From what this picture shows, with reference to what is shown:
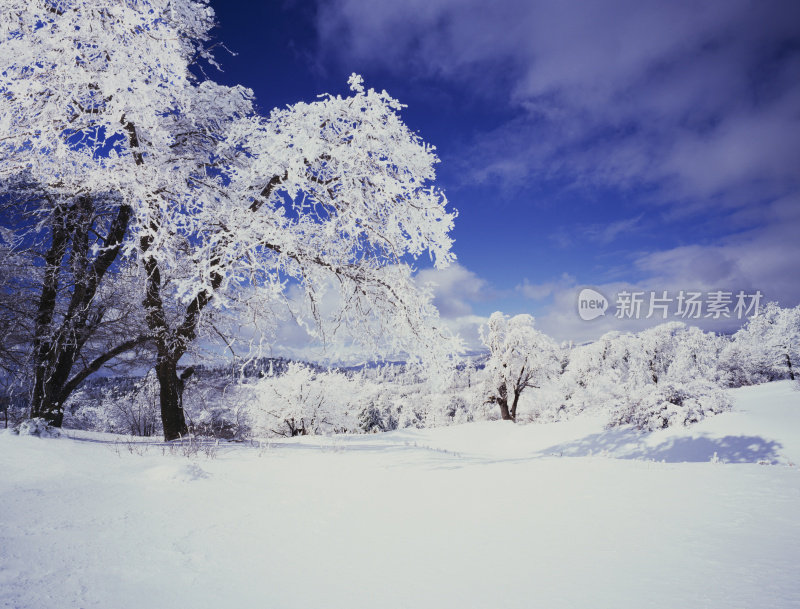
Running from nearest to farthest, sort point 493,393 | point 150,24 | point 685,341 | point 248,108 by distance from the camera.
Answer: point 150,24 < point 248,108 < point 493,393 < point 685,341

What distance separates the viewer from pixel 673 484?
390 centimetres

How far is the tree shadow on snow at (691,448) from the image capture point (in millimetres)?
11922

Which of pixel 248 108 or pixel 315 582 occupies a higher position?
pixel 248 108

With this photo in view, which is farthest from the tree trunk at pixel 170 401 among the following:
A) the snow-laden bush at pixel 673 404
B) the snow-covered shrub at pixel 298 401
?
the snow-covered shrub at pixel 298 401

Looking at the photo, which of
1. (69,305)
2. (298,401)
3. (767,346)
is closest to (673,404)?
(69,305)

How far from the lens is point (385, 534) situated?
2594 millimetres

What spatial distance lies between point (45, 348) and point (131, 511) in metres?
6.56

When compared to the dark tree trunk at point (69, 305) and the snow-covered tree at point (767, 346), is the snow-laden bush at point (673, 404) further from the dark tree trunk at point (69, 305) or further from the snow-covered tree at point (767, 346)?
the snow-covered tree at point (767, 346)

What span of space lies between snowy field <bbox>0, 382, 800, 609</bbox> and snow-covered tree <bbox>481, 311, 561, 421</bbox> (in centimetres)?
2448

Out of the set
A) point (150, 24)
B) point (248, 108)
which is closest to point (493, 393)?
point (248, 108)

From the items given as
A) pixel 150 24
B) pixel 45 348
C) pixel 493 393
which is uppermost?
pixel 150 24

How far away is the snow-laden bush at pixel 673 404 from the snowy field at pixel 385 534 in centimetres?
1209

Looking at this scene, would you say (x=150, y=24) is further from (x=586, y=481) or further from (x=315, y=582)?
(x=586, y=481)

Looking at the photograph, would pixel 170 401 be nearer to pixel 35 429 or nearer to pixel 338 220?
pixel 35 429
